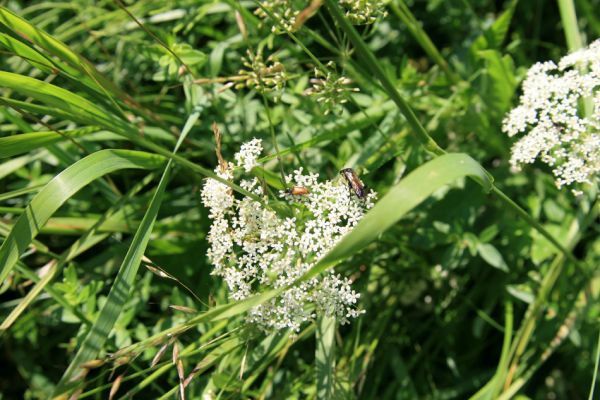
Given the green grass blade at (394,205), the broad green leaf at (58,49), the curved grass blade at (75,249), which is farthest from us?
the curved grass blade at (75,249)

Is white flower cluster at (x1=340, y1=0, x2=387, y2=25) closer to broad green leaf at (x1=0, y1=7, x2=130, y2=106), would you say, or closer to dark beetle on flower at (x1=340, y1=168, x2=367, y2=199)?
dark beetle on flower at (x1=340, y1=168, x2=367, y2=199)

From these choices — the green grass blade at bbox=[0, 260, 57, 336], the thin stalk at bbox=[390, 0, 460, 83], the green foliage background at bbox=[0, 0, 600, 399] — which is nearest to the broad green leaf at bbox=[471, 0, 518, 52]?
the green foliage background at bbox=[0, 0, 600, 399]

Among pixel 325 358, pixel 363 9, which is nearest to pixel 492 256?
pixel 325 358

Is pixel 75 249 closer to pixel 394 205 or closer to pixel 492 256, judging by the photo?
pixel 394 205

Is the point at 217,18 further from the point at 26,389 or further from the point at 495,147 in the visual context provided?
the point at 26,389

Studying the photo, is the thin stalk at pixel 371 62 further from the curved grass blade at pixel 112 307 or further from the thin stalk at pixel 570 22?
the thin stalk at pixel 570 22

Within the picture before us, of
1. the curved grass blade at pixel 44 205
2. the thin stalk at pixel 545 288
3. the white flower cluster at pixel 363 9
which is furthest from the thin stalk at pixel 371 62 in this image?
the thin stalk at pixel 545 288
